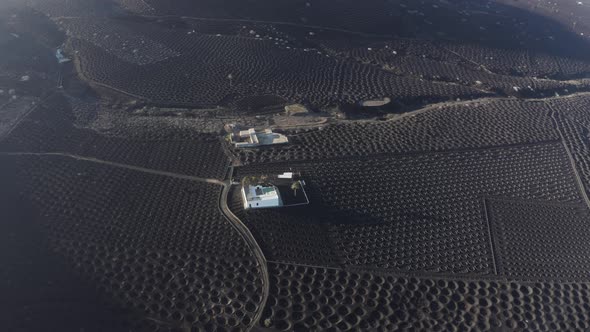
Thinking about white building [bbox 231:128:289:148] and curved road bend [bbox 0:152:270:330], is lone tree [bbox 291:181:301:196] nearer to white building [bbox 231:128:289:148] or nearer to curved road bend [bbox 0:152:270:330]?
curved road bend [bbox 0:152:270:330]

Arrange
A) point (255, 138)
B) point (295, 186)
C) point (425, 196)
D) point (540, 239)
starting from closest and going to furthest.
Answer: point (540, 239) → point (295, 186) → point (425, 196) → point (255, 138)

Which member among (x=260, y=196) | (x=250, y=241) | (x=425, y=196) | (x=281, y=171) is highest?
(x=260, y=196)

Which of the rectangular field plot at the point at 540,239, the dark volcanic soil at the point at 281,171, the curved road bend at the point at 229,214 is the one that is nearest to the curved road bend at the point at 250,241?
the curved road bend at the point at 229,214

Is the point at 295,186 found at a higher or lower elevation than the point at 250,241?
higher

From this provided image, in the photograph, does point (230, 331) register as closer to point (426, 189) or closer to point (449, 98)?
point (426, 189)

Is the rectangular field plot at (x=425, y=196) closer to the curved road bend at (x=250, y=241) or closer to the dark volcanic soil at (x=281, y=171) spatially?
the dark volcanic soil at (x=281, y=171)

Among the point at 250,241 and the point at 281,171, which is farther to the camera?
the point at 281,171

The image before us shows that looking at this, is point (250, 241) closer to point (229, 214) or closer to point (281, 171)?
point (229, 214)

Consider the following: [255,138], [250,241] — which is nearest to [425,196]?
[250,241]
